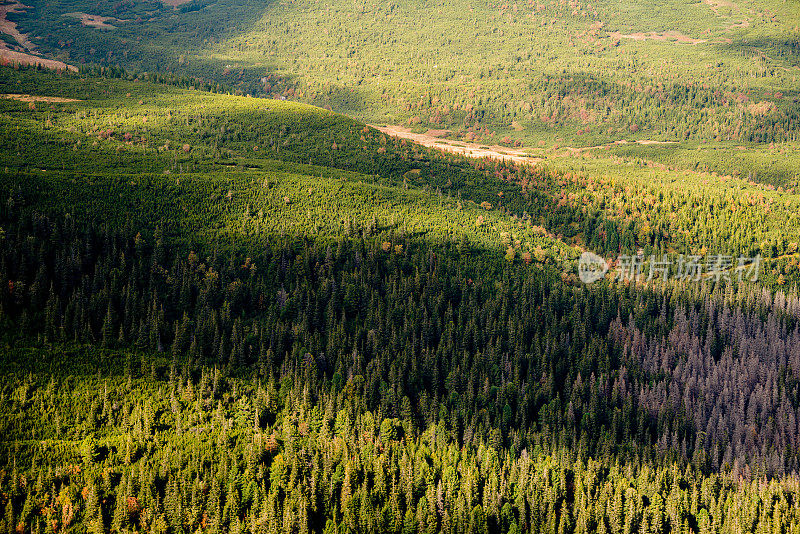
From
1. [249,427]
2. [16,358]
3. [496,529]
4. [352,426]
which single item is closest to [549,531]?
[496,529]

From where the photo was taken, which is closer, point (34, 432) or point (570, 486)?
point (34, 432)

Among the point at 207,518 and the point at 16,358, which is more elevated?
the point at 16,358

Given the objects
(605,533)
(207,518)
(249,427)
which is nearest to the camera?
(207,518)

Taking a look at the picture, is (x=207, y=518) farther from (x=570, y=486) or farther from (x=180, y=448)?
(x=570, y=486)

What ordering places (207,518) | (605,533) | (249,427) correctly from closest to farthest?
(207,518) → (605,533) → (249,427)

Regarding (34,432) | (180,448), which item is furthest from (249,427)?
(34,432)

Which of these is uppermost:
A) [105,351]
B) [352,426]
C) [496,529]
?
[105,351]

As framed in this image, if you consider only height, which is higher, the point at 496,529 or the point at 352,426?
the point at 352,426

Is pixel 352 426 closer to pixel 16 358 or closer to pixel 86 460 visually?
pixel 86 460

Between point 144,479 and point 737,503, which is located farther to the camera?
point 737,503
